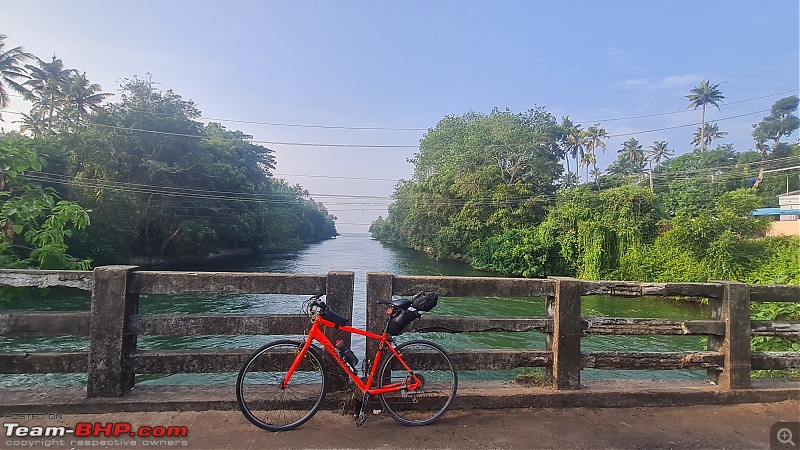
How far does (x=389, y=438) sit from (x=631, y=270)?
2060cm

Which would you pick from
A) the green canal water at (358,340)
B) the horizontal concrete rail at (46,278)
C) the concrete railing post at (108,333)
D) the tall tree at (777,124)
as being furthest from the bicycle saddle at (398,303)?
the tall tree at (777,124)

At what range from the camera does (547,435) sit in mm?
2680

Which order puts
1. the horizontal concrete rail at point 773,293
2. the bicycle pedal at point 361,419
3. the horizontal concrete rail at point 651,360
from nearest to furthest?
the bicycle pedal at point 361,419
the horizontal concrete rail at point 651,360
the horizontal concrete rail at point 773,293

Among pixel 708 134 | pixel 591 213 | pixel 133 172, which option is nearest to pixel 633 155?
pixel 708 134

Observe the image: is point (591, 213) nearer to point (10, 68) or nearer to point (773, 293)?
point (773, 293)

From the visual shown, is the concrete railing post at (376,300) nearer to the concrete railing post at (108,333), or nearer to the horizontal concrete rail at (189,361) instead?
the horizontal concrete rail at (189,361)

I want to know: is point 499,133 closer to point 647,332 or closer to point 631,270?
point 631,270

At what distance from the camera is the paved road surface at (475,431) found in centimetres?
249

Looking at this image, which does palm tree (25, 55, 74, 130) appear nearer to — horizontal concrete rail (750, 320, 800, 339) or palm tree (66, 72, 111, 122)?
palm tree (66, 72, 111, 122)

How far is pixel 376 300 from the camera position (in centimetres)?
303

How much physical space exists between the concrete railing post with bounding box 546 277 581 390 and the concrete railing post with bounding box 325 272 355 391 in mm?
1593

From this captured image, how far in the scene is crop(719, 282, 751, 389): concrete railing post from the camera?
3285 millimetres

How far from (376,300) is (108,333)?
185 cm

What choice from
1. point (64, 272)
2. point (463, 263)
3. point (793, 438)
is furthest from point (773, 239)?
point (463, 263)
